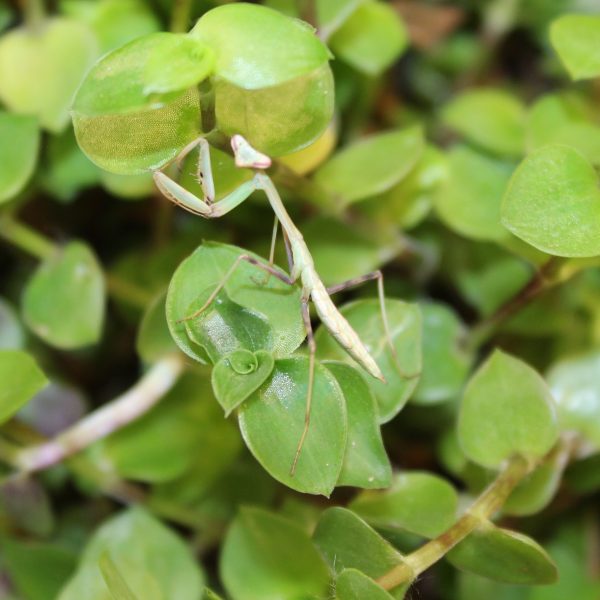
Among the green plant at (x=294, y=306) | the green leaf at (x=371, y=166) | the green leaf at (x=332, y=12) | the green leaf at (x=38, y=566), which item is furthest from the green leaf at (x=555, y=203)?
the green leaf at (x=38, y=566)

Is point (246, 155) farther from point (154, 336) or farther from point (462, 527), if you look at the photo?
point (462, 527)

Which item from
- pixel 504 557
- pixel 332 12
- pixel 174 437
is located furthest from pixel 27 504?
pixel 332 12

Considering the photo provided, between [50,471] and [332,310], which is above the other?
[332,310]

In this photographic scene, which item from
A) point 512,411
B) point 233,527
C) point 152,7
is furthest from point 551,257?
point 152,7

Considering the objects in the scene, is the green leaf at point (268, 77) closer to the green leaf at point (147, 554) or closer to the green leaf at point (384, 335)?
the green leaf at point (384, 335)

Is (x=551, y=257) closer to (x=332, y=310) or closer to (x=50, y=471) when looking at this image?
(x=332, y=310)

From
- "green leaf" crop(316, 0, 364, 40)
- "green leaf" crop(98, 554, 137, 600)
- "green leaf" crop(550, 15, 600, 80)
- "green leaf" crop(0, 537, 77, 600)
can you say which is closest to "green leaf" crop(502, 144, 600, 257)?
"green leaf" crop(550, 15, 600, 80)
